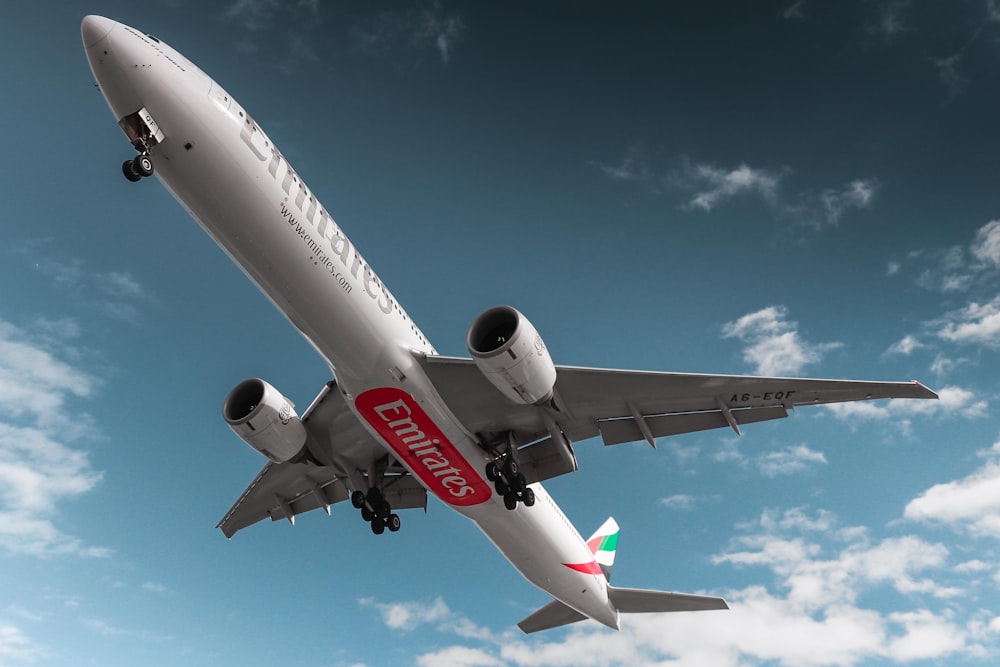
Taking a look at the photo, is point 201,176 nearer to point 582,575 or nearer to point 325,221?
point 325,221

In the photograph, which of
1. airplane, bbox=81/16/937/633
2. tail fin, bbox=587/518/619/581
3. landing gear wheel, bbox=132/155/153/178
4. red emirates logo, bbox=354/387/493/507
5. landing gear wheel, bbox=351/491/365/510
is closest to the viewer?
landing gear wheel, bbox=132/155/153/178

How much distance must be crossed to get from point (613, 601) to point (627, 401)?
319 inches

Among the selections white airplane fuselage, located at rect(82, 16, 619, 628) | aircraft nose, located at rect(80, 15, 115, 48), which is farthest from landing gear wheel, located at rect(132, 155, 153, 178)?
aircraft nose, located at rect(80, 15, 115, 48)

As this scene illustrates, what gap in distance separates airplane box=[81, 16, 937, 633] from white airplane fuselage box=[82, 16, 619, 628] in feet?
0.09

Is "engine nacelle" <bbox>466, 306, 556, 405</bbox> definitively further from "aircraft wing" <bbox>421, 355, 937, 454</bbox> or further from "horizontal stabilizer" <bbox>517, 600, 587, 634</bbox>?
"horizontal stabilizer" <bbox>517, 600, 587, 634</bbox>

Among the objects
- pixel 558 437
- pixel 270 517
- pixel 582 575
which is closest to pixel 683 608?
pixel 582 575

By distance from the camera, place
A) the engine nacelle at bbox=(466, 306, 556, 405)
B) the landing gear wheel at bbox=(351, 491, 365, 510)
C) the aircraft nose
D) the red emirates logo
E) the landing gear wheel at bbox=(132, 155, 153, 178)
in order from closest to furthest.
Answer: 1. the aircraft nose
2. the landing gear wheel at bbox=(132, 155, 153, 178)
3. the engine nacelle at bbox=(466, 306, 556, 405)
4. the red emirates logo
5. the landing gear wheel at bbox=(351, 491, 365, 510)

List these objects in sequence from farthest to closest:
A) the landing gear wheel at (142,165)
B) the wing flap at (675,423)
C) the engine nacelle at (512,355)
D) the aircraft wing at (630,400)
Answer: the wing flap at (675,423) → the aircraft wing at (630,400) → the engine nacelle at (512,355) → the landing gear wheel at (142,165)

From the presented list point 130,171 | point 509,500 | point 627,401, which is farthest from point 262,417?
point 627,401

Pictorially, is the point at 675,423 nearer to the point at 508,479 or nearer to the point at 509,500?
the point at 508,479

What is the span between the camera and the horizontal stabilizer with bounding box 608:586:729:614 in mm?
21234

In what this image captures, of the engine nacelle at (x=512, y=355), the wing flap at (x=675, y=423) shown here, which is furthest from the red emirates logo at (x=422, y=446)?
the wing flap at (x=675, y=423)

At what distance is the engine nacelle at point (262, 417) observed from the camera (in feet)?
54.9

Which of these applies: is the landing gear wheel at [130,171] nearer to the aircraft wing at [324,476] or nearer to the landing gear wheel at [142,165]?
the landing gear wheel at [142,165]
